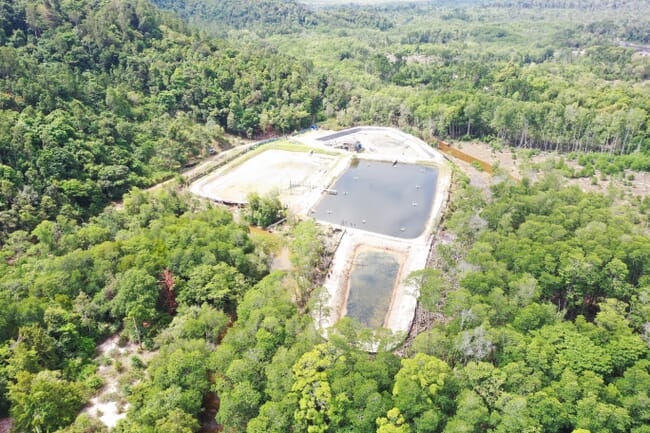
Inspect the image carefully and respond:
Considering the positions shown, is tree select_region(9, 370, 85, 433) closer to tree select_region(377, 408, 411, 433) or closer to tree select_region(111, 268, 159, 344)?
tree select_region(111, 268, 159, 344)

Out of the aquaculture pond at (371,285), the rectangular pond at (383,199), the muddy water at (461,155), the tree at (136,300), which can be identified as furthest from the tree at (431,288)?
the muddy water at (461,155)

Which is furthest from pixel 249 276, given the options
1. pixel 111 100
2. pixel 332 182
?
pixel 111 100

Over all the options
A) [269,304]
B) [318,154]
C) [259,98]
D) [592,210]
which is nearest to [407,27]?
[259,98]

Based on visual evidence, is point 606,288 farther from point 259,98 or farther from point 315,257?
point 259,98

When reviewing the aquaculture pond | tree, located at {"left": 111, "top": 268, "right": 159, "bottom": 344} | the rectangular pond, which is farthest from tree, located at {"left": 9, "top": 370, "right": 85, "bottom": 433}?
the rectangular pond

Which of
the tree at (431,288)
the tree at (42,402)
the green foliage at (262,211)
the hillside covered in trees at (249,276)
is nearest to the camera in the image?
the hillside covered in trees at (249,276)

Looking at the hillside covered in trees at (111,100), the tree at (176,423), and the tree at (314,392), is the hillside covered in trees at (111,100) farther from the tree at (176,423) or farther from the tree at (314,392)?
the tree at (314,392)

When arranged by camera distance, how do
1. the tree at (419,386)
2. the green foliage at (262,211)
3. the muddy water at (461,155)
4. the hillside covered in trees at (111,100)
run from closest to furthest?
the tree at (419,386)
the hillside covered in trees at (111,100)
the green foliage at (262,211)
the muddy water at (461,155)
